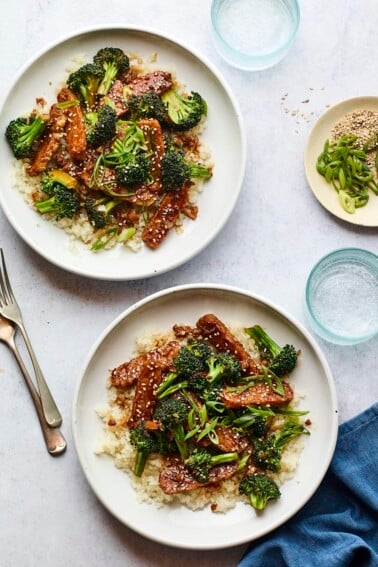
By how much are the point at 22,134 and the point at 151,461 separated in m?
1.73

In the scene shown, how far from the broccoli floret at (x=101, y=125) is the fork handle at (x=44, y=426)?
3.61 ft

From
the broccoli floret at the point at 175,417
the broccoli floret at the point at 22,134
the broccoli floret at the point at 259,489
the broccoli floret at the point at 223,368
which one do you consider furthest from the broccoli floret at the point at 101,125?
the broccoli floret at the point at 259,489

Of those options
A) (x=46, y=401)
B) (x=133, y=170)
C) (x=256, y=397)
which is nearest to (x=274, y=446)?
(x=256, y=397)

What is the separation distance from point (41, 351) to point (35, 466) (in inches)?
23.2

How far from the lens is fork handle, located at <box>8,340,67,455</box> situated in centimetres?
362

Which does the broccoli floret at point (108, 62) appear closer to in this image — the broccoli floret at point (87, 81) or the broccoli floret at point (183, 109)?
the broccoli floret at point (87, 81)

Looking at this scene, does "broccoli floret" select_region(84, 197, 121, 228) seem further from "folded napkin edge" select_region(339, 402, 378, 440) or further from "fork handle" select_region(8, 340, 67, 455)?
"folded napkin edge" select_region(339, 402, 378, 440)

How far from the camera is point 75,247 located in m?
3.61

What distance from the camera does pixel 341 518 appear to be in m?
3.58

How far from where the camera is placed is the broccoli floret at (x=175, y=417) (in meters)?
3.38

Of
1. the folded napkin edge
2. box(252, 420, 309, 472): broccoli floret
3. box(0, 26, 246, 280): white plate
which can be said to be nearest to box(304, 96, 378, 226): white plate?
box(0, 26, 246, 280): white plate

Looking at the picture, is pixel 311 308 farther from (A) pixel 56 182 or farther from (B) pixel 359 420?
(A) pixel 56 182

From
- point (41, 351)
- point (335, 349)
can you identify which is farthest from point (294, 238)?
point (41, 351)

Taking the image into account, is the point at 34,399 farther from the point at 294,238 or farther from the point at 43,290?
the point at 294,238
